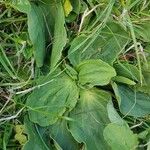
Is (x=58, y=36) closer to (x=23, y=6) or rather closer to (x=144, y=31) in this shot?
(x=23, y=6)

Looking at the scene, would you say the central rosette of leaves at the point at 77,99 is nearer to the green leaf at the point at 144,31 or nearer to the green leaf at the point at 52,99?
the green leaf at the point at 52,99

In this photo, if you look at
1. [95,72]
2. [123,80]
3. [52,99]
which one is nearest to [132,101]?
[123,80]

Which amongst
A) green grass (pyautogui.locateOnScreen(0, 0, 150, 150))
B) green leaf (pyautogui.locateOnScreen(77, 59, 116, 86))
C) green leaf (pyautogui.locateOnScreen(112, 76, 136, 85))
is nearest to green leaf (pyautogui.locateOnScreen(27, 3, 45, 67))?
green grass (pyautogui.locateOnScreen(0, 0, 150, 150))

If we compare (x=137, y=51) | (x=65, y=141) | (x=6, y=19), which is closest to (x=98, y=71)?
(x=137, y=51)

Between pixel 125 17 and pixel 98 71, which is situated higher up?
pixel 125 17

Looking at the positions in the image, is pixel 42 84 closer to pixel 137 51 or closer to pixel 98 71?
pixel 98 71

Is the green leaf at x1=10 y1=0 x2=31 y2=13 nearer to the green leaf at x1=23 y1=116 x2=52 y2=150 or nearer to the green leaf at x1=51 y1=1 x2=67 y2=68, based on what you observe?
the green leaf at x1=51 y1=1 x2=67 y2=68
